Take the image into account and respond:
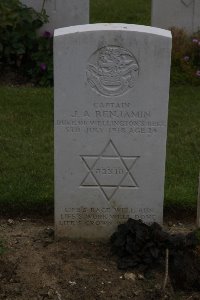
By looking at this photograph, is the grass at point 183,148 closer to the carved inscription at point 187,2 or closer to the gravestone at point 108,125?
the gravestone at point 108,125

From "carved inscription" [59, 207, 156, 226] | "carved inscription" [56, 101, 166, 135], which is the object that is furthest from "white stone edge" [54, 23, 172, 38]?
"carved inscription" [59, 207, 156, 226]

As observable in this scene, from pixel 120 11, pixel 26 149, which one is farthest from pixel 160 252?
pixel 120 11

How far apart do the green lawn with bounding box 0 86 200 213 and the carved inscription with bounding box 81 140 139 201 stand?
751 mm

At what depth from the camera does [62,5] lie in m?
8.80

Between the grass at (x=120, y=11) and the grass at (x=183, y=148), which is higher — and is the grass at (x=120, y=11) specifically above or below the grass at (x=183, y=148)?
above

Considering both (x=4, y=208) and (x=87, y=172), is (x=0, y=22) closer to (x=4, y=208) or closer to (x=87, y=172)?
(x=4, y=208)

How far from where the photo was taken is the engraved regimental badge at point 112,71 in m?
4.28

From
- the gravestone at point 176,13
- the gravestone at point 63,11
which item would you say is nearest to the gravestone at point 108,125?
the gravestone at point 63,11

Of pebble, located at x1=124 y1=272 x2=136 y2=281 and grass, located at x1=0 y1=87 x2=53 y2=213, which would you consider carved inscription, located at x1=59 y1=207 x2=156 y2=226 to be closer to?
pebble, located at x1=124 y1=272 x2=136 y2=281

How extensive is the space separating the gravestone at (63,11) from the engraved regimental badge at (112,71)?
4.61 meters

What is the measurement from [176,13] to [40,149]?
12.3 ft

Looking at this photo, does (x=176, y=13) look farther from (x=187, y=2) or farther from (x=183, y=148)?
(x=183, y=148)

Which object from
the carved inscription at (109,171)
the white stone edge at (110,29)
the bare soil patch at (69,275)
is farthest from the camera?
the carved inscription at (109,171)

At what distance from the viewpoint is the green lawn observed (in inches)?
207
